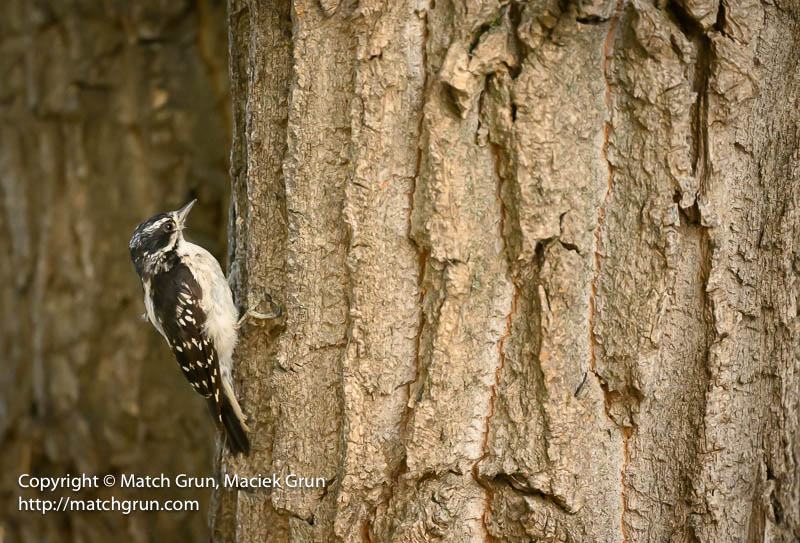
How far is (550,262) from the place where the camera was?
187cm

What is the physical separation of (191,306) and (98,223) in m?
1.34

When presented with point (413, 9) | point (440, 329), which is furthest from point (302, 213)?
point (413, 9)

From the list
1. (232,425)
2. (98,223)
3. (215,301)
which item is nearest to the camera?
(232,425)

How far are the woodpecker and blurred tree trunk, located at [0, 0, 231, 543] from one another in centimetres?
74

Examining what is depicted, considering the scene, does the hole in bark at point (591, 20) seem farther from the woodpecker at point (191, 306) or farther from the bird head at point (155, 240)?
the bird head at point (155, 240)

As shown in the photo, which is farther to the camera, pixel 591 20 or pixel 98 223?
pixel 98 223

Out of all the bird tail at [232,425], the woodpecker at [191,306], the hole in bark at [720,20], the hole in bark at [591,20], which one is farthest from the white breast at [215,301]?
the hole in bark at [720,20]

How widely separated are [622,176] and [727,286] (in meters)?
0.46

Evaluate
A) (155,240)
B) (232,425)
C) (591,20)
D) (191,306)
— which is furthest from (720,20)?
(155,240)

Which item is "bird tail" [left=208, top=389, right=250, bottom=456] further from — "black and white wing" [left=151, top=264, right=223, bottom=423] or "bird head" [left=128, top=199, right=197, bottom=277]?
"bird head" [left=128, top=199, right=197, bottom=277]

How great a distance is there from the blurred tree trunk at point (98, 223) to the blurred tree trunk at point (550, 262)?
1.94 metres

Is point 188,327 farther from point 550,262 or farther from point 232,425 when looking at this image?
point 550,262

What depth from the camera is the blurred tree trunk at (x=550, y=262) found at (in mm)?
1835

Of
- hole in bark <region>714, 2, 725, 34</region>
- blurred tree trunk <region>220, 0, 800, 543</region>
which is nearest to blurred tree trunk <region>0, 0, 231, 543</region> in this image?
blurred tree trunk <region>220, 0, 800, 543</region>
